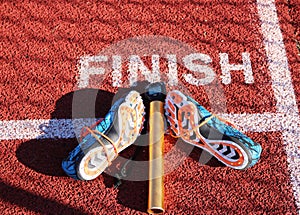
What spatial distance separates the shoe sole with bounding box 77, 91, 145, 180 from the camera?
127 inches

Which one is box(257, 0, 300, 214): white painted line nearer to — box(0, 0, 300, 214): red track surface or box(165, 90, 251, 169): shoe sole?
box(0, 0, 300, 214): red track surface

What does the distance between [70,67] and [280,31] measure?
1856mm

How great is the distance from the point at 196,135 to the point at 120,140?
1.88ft

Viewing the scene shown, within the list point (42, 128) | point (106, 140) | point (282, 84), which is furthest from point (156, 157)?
point (282, 84)

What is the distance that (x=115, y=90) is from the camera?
3.71m

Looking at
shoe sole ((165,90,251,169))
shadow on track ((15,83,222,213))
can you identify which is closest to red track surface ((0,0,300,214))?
shadow on track ((15,83,222,213))

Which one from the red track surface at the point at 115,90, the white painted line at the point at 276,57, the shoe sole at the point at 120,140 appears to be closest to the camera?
the shoe sole at the point at 120,140

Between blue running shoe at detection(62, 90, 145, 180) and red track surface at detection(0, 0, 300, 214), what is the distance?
0.17 meters

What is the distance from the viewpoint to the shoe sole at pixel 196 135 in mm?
3263

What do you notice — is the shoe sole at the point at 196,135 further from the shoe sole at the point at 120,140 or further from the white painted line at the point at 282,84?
the white painted line at the point at 282,84

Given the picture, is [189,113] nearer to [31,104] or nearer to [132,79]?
[132,79]

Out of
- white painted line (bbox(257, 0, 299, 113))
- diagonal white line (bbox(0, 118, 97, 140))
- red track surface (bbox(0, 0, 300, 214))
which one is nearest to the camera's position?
red track surface (bbox(0, 0, 300, 214))

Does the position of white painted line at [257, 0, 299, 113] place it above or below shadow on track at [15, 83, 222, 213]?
above

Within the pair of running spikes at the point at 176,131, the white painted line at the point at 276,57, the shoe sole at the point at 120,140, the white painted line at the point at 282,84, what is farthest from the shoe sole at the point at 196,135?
the white painted line at the point at 276,57
